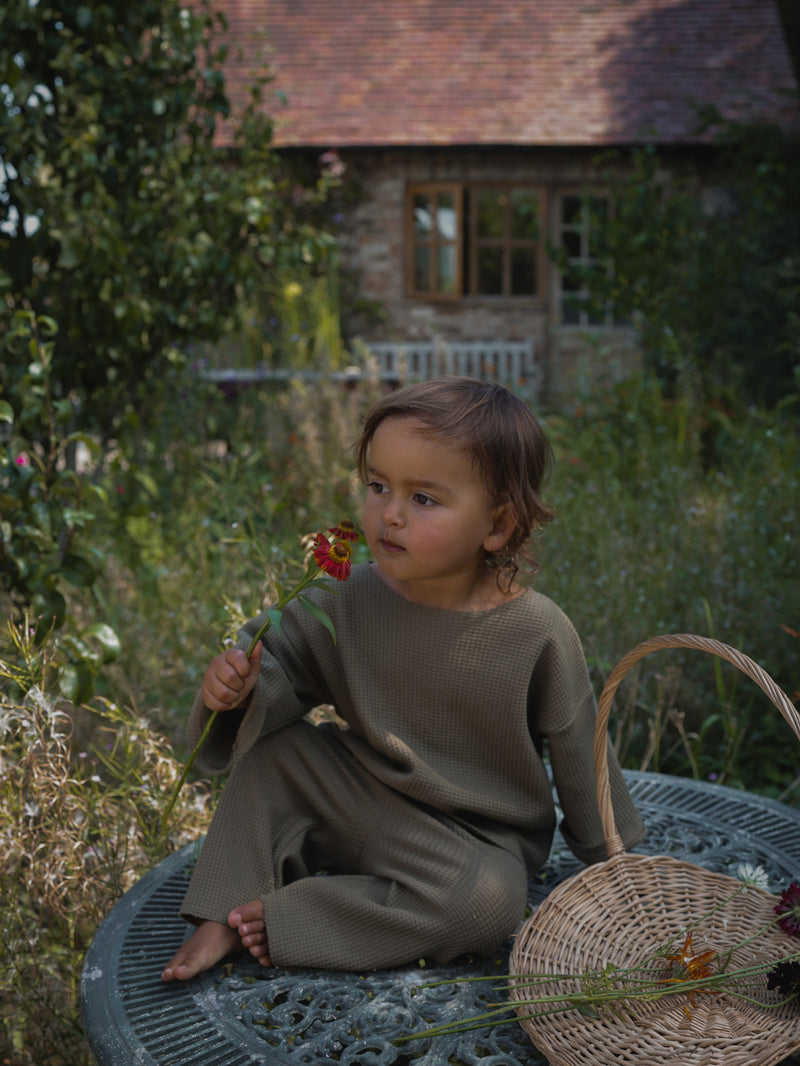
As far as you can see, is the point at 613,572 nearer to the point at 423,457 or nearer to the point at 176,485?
the point at 423,457

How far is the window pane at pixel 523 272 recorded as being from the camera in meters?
11.2

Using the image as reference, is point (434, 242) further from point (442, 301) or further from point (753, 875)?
point (753, 875)

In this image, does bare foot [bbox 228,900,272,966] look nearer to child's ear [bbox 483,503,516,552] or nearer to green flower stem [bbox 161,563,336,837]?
green flower stem [bbox 161,563,336,837]

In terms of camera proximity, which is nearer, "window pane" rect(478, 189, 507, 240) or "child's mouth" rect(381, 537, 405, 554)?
"child's mouth" rect(381, 537, 405, 554)

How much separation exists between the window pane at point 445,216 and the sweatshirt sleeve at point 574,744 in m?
9.69

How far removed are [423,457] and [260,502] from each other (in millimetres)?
2935

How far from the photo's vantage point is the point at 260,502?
4.55m

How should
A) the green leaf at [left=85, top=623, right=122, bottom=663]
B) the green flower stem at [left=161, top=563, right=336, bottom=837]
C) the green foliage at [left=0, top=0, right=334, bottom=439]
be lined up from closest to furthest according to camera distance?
the green flower stem at [left=161, top=563, right=336, bottom=837] < the green leaf at [left=85, top=623, right=122, bottom=663] < the green foliage at [left=0, top=0, right=334, bottom=439]

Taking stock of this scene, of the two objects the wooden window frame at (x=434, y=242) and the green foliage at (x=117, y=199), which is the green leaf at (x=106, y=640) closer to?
the green foliage at (x=117, y=199)

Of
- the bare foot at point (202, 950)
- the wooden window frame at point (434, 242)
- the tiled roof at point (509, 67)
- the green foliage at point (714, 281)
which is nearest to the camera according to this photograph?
the bare foot at point (202, 950)

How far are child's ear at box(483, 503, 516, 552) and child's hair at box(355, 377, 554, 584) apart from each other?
11 mm

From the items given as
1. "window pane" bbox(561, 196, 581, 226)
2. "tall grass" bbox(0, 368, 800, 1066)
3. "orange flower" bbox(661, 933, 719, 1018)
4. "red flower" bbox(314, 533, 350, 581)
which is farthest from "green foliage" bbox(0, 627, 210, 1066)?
"window pane" bbox(561, 196, 581, 226)

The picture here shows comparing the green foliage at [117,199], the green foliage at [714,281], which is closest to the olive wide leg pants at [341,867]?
the green foliage at [117,199]

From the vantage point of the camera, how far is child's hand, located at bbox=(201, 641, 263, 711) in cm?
165
